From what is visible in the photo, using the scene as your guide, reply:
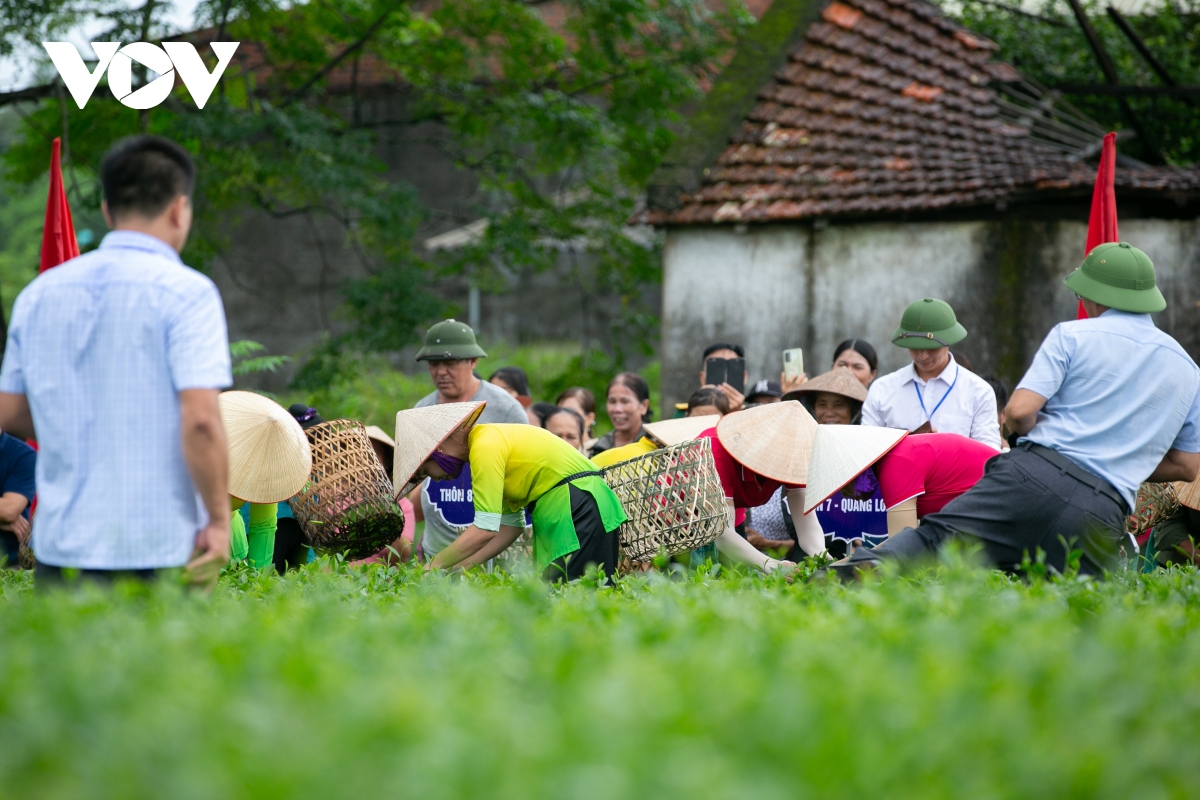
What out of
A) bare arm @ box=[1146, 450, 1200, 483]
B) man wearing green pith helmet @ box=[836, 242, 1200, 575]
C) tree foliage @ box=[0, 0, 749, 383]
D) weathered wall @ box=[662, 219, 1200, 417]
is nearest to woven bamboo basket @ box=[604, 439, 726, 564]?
man wearing green pith helmet @ box=[836, 242, 1200, 575]

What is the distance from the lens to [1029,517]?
5160 mm

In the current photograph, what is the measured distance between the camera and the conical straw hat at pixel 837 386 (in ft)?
25.3

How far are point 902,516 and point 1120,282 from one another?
1.58m

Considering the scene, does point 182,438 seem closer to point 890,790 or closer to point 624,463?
point 890,790

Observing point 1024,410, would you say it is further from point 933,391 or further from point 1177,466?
point 933,391

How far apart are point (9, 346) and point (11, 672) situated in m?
1.52

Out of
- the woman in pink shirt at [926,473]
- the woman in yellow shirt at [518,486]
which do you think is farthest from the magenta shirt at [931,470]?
the woman in yellow shirt at [518,486]

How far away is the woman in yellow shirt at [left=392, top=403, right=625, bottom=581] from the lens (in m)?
5.77

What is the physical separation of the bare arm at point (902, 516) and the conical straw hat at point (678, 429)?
1148 mm

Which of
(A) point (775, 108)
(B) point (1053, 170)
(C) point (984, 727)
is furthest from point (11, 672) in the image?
(A) point (775, 108)

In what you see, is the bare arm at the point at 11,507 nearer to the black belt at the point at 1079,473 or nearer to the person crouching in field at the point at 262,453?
the person crouching in field at the point at 262,453

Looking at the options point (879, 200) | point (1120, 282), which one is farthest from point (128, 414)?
point (879, 200)

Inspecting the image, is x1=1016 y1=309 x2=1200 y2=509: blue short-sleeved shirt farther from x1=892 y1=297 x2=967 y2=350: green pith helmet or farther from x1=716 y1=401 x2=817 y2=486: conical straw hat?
x1=892 y1=297 x2=967 y2=350: green pith helmet

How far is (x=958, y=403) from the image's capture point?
784 centimetres
